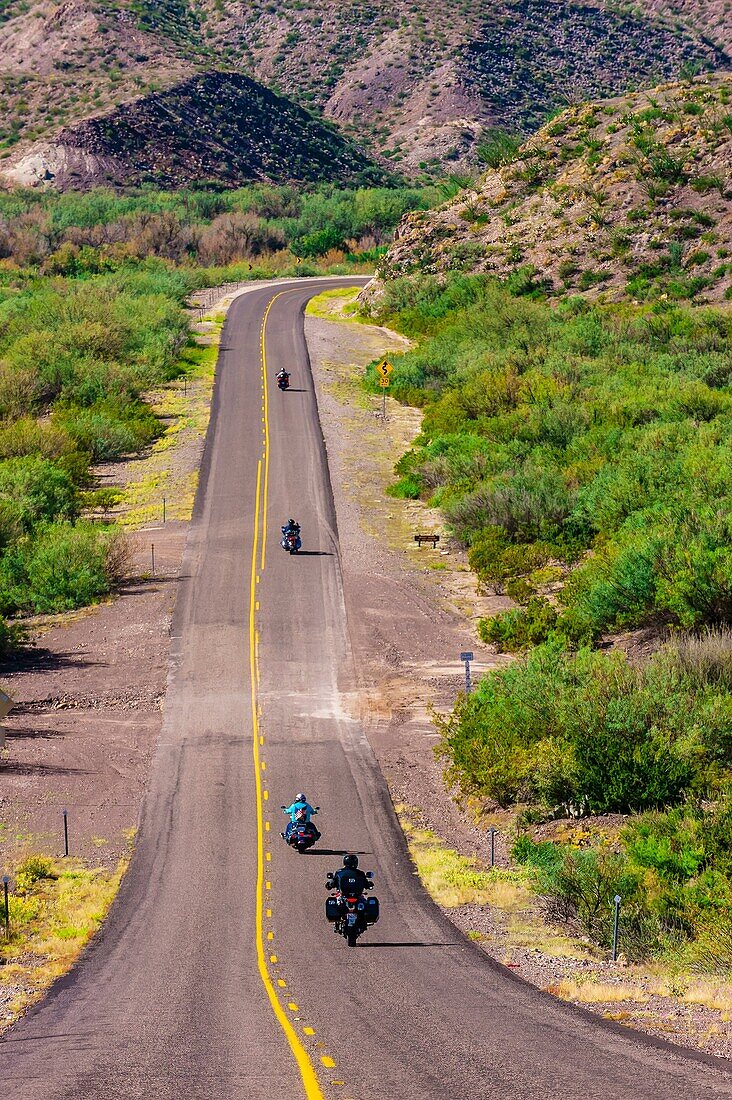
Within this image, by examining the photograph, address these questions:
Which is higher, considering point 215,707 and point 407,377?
point 407,377

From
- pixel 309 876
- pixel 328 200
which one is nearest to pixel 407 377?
pixel 309 876

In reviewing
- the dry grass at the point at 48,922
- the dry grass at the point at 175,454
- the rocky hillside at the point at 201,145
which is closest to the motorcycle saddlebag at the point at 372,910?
the dry grass at the point at 48,922

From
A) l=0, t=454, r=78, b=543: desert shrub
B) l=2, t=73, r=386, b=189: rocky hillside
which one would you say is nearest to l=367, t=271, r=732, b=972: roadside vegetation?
l=0, t=454, r=78, b=543: desert shrub

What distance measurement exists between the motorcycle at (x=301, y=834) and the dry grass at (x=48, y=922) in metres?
2.84

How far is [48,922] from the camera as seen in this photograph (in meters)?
20.2

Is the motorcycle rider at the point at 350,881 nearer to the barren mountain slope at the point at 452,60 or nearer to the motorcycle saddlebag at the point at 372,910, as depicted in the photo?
the motorcycle saddlebag at the point at 372,910

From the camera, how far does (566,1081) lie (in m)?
13.0

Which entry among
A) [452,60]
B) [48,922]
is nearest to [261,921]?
[48,922]

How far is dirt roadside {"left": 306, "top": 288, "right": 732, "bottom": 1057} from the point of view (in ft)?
52.6

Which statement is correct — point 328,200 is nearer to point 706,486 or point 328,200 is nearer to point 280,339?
point 280,339

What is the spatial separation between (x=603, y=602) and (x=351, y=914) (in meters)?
16.2

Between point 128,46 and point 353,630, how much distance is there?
144590 millimetres

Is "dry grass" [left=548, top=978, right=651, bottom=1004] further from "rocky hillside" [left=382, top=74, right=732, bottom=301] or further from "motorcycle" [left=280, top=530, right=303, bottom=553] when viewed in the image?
"rocky hillside" [left=382, top=74, right=732, bottom=301]

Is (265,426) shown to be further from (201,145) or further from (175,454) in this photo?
(201,145)
